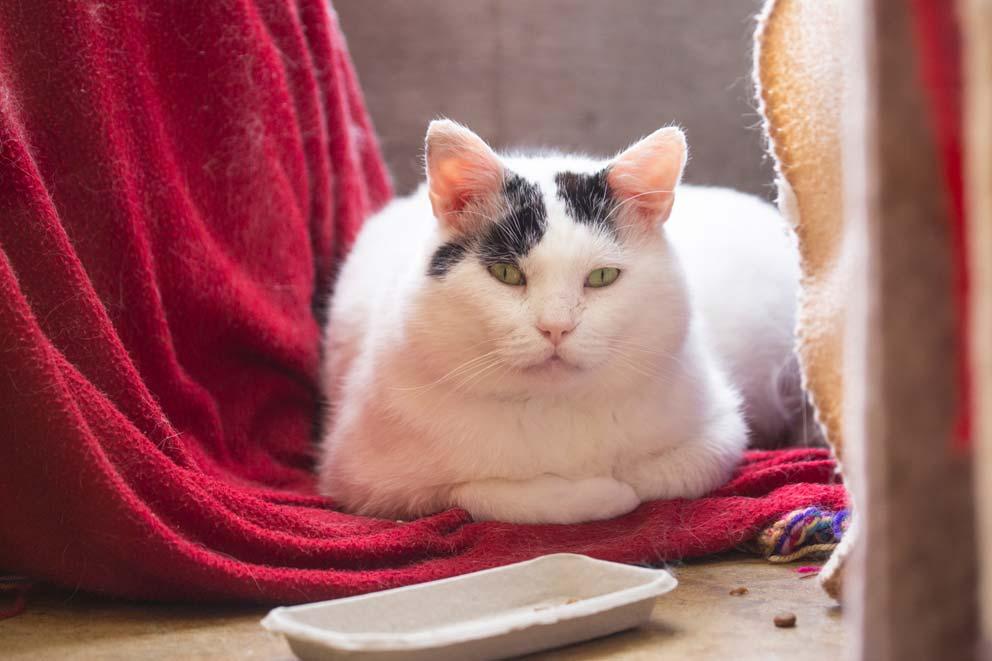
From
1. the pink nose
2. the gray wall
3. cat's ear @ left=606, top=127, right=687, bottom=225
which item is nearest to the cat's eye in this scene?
the pink nose

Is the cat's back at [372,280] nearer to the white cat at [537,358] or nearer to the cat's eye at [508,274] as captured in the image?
the white cat at [537,358]

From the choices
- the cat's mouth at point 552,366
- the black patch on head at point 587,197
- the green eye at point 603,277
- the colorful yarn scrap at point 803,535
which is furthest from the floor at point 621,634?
the black patch on head at point 587,197

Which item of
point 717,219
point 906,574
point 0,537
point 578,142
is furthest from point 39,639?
point 578,142

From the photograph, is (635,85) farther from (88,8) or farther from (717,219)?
(88,8)

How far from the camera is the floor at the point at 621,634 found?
1.30m

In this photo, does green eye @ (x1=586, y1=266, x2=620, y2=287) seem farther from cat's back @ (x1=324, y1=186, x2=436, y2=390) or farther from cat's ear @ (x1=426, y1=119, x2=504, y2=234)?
cat's back @ (x1=324, y1=186, x2=436, y2=390)

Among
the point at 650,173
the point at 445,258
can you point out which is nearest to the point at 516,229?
the point at 445,258

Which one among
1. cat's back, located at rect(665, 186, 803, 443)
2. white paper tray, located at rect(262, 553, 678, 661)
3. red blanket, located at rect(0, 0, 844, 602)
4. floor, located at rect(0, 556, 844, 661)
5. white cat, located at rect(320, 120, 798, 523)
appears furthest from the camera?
cat's back, located at rect(665, 186, 803, 443)

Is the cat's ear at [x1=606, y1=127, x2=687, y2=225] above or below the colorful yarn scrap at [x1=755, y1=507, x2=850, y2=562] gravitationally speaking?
above

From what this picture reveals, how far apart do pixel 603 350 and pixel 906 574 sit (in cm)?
88

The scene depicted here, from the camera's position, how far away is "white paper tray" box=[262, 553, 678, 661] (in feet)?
3.85

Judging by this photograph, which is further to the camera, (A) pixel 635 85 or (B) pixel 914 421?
(A) pixel 635 85

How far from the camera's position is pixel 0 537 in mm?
1534

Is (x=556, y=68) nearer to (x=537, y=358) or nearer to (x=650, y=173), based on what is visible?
(x=650, y=173)
